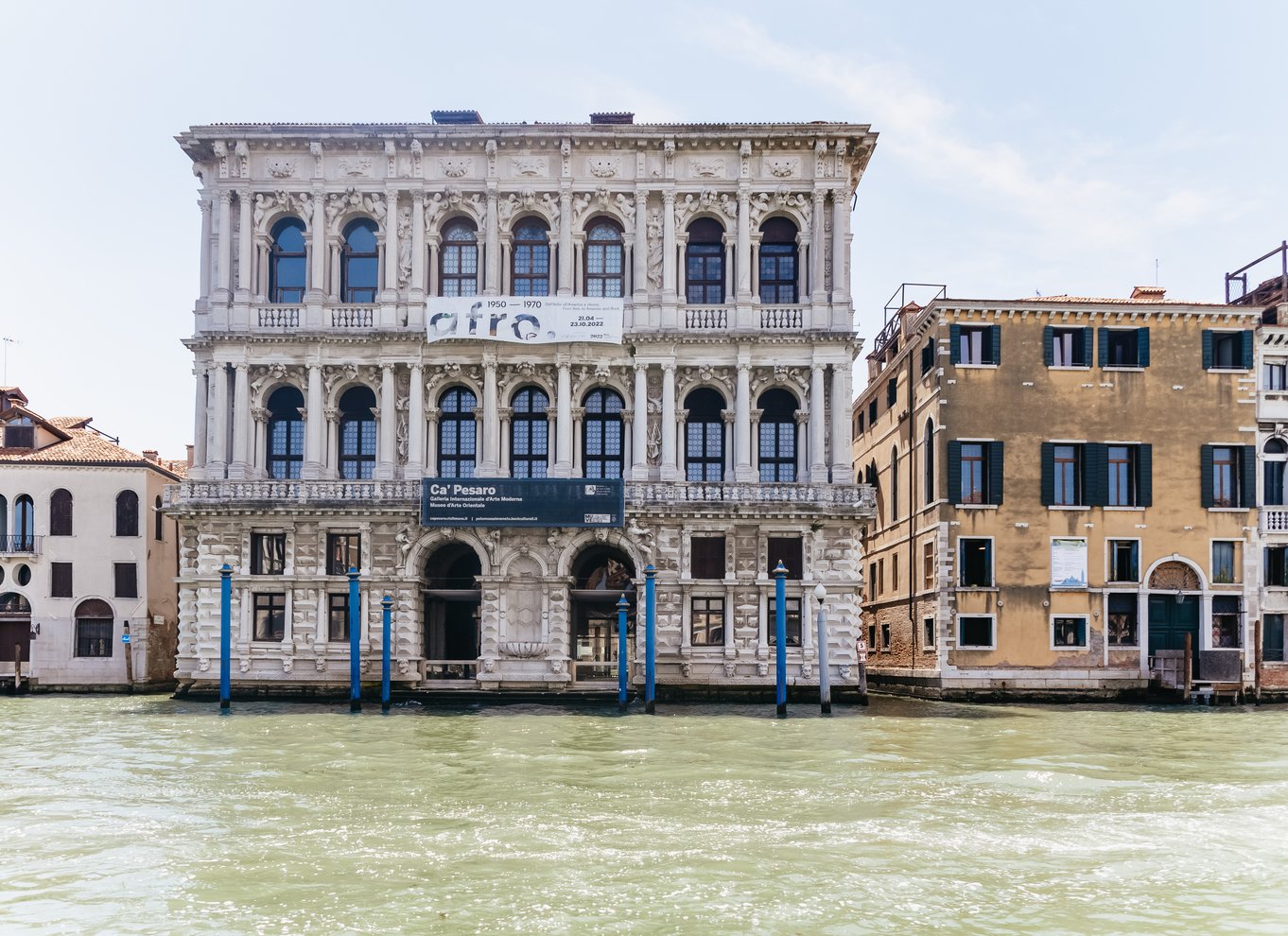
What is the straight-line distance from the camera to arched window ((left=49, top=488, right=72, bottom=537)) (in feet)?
139

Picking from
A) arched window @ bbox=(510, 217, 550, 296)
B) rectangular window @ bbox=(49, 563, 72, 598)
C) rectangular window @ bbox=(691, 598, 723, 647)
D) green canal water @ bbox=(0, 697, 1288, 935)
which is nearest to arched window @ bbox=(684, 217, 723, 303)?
arched window @ bbox=(510, 217, 550, 296)

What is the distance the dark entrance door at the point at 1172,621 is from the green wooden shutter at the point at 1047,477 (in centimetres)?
372

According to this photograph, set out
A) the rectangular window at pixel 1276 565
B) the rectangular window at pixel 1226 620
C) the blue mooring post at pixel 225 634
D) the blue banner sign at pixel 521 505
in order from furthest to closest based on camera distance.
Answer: the rectangular window at pixel 1276 565, the rectangular window at pixel 1226 620, the blue banner sign at pixel 521 505, the blue mooring post at pixel 225 634

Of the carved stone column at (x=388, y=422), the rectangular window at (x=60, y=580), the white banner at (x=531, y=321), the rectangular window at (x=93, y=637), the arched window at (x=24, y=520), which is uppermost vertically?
the white banner at (x=531, y=321)

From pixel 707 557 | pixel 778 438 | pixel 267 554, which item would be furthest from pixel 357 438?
pixel 778 438

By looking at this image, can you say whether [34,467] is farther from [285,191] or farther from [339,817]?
[339,817]

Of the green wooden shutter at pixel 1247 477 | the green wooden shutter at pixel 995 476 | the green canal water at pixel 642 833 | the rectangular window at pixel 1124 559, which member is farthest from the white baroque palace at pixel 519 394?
the green wooden shutter at pixel 1247 477

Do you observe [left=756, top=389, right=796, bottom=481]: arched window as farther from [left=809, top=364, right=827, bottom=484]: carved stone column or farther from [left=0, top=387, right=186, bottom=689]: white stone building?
[left=0, top=387, right=186, bottom=689]: white stone building

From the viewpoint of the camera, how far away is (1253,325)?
1453 inches

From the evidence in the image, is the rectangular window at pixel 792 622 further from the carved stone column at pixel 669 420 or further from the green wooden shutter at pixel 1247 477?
the green wooden shutter at pixel 1247 477

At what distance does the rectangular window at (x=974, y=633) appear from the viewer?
119 ft

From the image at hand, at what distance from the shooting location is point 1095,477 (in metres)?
36.5

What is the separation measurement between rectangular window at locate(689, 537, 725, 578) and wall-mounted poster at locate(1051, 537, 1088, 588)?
29.3 feet

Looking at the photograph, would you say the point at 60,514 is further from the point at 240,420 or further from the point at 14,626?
the point at 240,420
